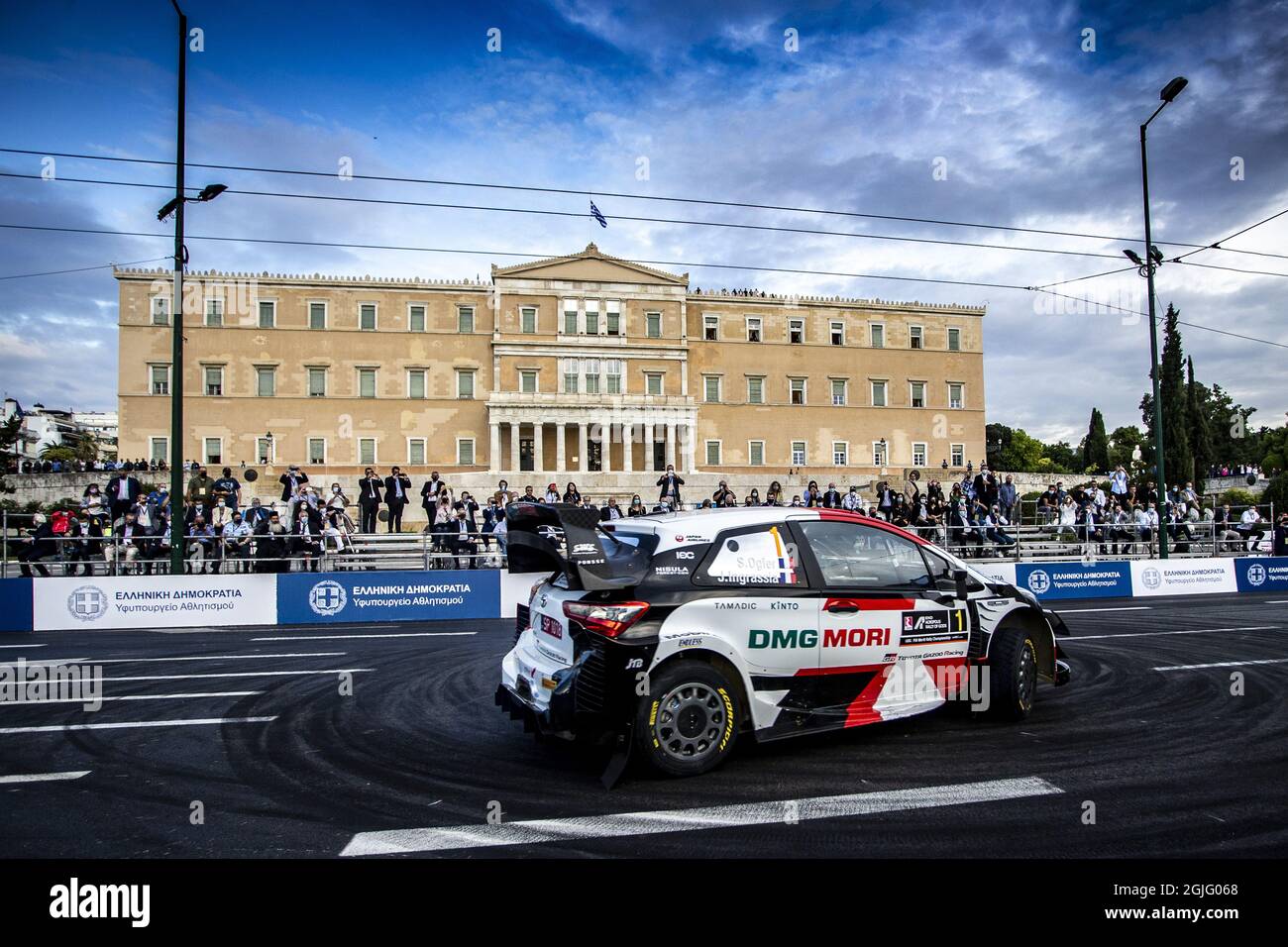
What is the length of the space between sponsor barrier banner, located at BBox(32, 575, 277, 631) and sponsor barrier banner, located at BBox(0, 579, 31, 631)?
0.43ft

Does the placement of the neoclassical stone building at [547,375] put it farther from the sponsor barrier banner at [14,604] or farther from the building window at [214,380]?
the sponsor barrier banner at [14,604]

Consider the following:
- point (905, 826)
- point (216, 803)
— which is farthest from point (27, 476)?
point (905, 826)

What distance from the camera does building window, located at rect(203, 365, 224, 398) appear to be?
2338 inches

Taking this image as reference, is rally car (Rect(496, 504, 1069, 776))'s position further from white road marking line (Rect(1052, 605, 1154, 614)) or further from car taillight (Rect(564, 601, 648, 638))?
white road marking line (Rect(1052, 605, 1154, 614))

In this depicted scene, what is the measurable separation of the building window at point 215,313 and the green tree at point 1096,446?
97.1m

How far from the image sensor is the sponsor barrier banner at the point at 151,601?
14.4m

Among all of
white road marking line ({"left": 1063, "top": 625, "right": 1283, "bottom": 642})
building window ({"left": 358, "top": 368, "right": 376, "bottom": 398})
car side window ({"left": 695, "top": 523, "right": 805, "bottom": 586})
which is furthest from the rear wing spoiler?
building window ({"left": 358, "top": 368, "right": 376, "bottom": 398})

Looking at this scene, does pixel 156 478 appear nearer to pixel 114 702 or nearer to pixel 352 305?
pixel 352 305

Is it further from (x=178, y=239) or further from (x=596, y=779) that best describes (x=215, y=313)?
(x=596, y=779)

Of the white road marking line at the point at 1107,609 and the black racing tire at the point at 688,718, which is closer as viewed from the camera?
the black racing tire at the point at 688,718

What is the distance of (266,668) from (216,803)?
5.06 metres

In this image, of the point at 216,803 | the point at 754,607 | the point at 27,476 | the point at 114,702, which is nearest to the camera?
the point at 216,803

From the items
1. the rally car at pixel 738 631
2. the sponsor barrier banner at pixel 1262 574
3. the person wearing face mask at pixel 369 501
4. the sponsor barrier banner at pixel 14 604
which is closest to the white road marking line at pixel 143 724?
the rally car at pixel 738 631
